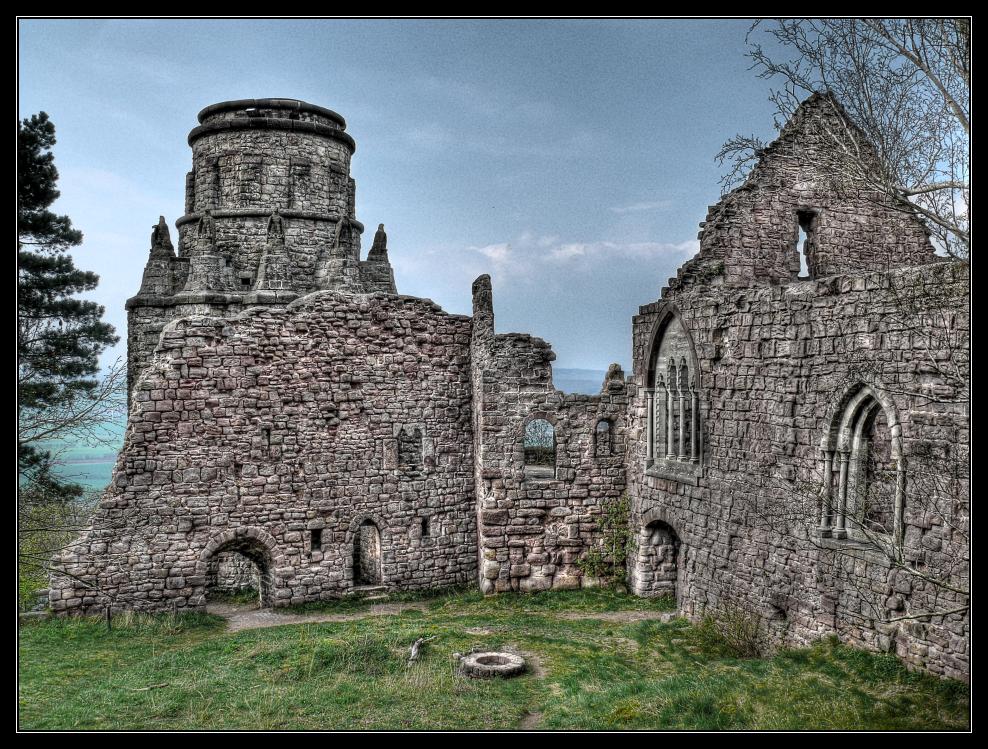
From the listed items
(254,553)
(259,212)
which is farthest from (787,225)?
(259,212)

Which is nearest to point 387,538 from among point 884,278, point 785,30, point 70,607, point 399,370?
point 399,370

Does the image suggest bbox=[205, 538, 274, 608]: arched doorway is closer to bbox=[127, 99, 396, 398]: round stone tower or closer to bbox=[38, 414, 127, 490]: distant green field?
bbox=[38, 414, 127, 490]: distant green field

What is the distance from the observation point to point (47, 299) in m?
13.6

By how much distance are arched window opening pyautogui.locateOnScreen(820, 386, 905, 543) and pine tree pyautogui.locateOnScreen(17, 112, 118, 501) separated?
1000 centimetres

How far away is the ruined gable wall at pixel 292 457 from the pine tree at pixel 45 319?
4.25 ft

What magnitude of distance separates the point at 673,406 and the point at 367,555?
7.45 meters

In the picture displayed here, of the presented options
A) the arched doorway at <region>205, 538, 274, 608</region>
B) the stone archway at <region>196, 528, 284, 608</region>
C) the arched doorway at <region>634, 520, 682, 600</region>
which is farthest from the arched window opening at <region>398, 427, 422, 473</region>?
the arched doorway at <region>634, 520, 682, 600</region>

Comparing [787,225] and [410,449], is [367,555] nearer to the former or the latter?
[410,449]

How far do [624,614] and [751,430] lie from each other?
169 inches

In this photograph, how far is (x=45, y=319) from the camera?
37.7 ft

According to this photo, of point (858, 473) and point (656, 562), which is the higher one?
point (858, 473)

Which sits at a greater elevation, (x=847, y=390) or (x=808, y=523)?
(x=847, y=390)

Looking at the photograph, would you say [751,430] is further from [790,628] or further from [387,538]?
[387,538]

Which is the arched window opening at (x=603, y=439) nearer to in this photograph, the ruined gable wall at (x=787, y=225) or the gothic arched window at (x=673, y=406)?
the gothic arched window at (x=673, y=406)
